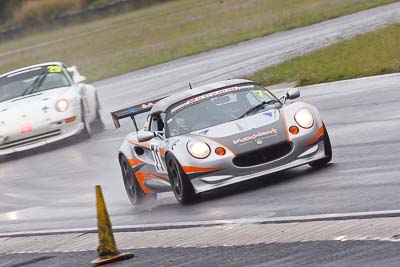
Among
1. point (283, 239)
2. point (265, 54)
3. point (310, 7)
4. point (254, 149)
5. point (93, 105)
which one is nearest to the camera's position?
point (283, 239)

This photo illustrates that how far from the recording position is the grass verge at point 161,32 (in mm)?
38281

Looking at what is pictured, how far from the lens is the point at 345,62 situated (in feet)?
74.7

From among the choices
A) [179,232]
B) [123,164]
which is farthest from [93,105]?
[179,232]

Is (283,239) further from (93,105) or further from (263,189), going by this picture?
(93,105)

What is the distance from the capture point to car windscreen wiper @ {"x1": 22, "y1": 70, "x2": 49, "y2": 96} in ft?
68.8

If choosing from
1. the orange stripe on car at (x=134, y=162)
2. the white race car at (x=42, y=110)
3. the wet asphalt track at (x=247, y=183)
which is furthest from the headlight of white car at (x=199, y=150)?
the white race car at (x=42, y=110)

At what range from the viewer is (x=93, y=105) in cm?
2133

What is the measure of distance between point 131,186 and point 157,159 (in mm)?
1082

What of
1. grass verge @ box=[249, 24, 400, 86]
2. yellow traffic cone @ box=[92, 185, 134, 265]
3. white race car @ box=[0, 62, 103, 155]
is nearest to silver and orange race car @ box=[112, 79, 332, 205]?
yellow traffic cone @ box=[92, 185, 134, 265]

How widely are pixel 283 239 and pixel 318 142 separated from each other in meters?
3.27

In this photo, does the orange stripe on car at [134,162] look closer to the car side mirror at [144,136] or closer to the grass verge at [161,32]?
the car side mirror at [144,136]

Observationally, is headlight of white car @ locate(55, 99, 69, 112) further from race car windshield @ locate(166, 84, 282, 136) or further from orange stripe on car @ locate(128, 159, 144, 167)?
race car windshield @ locate(166, 84, 282, 136)

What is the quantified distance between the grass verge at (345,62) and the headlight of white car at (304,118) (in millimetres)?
8187

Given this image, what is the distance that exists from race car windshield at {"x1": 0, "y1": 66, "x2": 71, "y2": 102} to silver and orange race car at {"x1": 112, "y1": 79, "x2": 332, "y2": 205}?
8.23 meters
